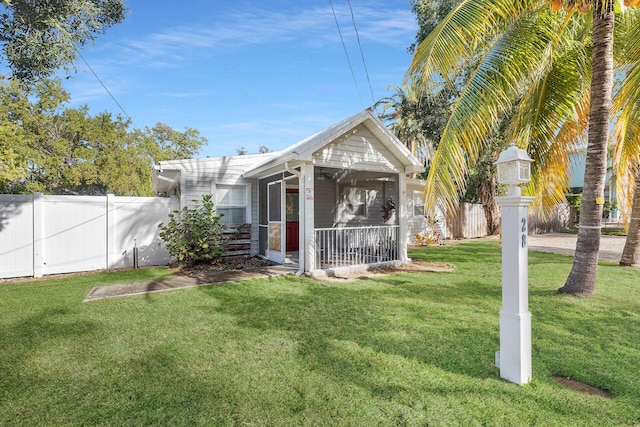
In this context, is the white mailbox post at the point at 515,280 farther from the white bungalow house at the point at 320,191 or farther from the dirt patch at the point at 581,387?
the white bungalow house at the point at 320,191

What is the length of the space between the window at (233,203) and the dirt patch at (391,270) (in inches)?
161

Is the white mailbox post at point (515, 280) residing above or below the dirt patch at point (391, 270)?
above

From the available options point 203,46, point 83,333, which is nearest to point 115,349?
point 83,333

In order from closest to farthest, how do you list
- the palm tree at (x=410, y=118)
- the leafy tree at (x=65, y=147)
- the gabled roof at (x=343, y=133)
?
the gabled roof at (x=343, y=133)
the palm tree at (x=410, y=118)
the leafy tree at (x=65, y=147)

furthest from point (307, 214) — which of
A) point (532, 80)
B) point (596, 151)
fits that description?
point (596, 151)

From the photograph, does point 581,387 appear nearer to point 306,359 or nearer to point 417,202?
point 306,359

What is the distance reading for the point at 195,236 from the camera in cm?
867

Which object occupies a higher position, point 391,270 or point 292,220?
point 292,220

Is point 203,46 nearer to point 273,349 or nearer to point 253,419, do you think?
point 273,349

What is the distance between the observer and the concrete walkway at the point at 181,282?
6.22 metres

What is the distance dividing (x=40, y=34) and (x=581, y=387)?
32.2ft

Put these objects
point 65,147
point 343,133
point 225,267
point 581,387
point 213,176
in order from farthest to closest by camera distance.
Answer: point 65,147, point 213,176, point 225,267, point 343,133, point 581,387

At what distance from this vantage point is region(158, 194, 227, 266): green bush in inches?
339

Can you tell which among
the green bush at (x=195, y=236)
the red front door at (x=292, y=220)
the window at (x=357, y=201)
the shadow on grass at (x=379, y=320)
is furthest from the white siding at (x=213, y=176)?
the shadow on grass at (x=379, y=320)
